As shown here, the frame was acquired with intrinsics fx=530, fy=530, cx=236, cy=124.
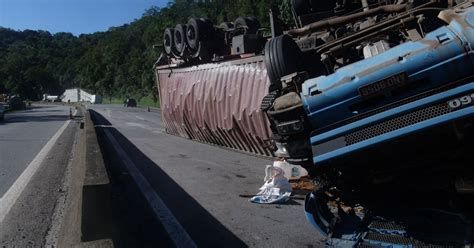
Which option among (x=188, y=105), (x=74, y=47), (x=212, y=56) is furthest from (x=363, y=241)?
(x=74, y=47)

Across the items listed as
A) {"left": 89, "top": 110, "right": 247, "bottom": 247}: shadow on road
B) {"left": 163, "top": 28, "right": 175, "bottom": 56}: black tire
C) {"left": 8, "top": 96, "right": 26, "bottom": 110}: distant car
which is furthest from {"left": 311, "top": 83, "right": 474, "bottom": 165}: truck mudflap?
{"left": 8, "top": 96, "right": 26, "bottom": 110}: distant car

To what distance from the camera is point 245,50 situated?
1136 centimetres

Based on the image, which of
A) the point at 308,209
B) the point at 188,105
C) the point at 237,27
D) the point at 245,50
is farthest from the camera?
the point at 188,105

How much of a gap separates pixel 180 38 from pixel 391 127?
40.2ft

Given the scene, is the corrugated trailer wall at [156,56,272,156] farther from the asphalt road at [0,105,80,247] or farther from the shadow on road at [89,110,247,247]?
the asphalt road at [0,105,80,247]

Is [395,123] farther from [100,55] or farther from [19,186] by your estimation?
[100,55]

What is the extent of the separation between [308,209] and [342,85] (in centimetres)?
130

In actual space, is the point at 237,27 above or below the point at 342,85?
above

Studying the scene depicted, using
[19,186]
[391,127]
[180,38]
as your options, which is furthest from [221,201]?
[180,38]

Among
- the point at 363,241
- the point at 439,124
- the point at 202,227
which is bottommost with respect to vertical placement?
the point at 202,227

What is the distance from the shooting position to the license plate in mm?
3408

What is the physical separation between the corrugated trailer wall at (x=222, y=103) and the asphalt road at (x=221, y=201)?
524 mm

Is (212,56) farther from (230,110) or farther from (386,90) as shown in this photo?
(386,90)

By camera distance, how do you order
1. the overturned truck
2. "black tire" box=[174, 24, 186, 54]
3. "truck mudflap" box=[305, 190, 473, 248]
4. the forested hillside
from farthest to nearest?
the forested hillside, "black tire" box=[174, 24, 186, 54], "truck mudflap" box=[305, 190, 473, 248], the overturned truck
